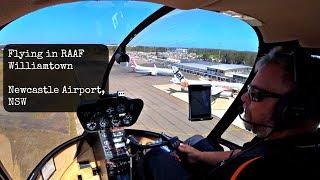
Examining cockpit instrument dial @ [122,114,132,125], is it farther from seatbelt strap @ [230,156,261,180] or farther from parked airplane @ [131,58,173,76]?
parked airplane @ [131,58,173,76]

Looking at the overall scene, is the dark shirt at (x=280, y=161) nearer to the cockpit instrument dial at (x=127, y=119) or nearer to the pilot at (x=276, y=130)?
the pilot at (x=276, y=130)

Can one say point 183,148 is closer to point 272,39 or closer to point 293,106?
point 293,106

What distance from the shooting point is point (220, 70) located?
3.25m

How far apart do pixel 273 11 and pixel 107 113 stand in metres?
1.60

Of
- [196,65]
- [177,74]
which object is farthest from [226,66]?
[177,74]

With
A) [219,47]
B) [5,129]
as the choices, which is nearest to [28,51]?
[219,47]

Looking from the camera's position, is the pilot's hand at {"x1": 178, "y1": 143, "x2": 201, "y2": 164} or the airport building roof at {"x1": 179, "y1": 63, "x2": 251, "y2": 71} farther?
the airport building roof at {"x1": 179, "y1": 63, "x2": 251, "y2": 71}

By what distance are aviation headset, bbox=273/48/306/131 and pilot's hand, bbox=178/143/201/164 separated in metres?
0.56

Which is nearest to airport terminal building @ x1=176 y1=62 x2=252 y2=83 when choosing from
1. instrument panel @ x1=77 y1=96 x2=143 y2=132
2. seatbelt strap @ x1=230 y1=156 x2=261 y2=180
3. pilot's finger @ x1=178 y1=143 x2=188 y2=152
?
instrument panel @ x1=77 y1=96 x2=143 y2=132

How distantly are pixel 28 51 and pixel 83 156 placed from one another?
4.80 feet

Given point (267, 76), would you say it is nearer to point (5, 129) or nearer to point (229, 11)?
point (229, 11)

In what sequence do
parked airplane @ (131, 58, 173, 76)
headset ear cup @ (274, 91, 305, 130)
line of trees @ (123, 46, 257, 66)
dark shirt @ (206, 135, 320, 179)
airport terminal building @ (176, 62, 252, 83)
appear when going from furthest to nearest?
parked airplane @ (131, 58, 173, 76) < airport terminal building @ (176, 62, 252, 83) < line of trees @ (123, 46, 257, 66) < headset ear cup @ (274, 91, 305, 130) < dark shirt @ (206, 135, 320, 179)

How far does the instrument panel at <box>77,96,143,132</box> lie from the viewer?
2904mm

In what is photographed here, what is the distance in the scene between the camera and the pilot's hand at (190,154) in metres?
1.77
